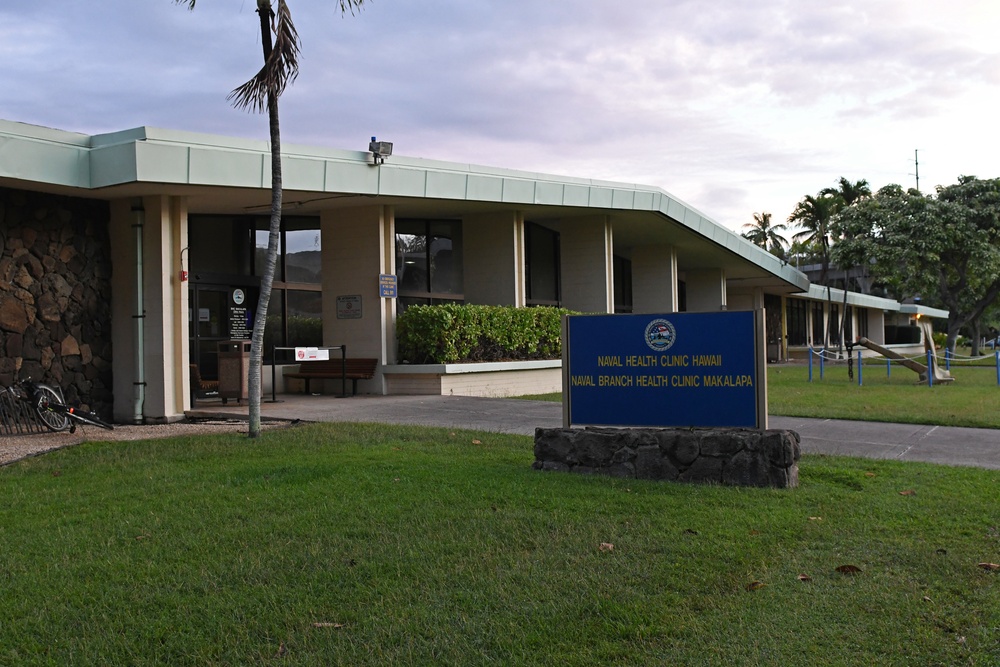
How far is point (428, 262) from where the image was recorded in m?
22.0

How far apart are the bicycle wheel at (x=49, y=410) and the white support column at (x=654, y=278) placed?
21064mm

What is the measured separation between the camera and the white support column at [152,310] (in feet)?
45.7

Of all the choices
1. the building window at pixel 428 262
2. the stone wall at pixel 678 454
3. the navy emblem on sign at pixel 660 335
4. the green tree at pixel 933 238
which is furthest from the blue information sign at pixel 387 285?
the green tree at pixel 933 238

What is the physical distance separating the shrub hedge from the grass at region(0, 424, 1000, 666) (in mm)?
9477

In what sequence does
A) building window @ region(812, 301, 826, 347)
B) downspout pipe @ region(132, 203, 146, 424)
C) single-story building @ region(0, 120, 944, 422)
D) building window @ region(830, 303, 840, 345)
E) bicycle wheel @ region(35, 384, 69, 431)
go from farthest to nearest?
building window @ region(830, 303, 840, 345) < building window @ region(812, 301, 826, 347) < downspout pipe @ region(132, 203, 146, 424) < single-story building @ region(0, 120, 944, 422) < bicycle wheel @ region(35, 384, 69, 431)

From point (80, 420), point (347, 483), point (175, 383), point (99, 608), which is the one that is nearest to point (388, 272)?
point (175, 383)

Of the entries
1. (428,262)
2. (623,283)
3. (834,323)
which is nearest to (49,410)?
(428,262)

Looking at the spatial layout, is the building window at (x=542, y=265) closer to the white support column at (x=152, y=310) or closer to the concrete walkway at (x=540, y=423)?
the concrete walkway at (x=540, y=423)

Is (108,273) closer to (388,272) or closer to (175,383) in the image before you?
(175,383)

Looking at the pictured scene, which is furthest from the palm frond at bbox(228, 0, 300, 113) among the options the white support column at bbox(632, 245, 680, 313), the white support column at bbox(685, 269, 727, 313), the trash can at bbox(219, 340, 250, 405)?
the white support column at bbox(685, 269, 727, 313)

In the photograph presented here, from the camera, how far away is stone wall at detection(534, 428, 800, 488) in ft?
24.9

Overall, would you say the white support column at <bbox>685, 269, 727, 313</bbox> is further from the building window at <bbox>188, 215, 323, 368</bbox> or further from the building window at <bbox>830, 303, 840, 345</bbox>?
the building window at <bbox>188, 215, 323, 368</bbox>

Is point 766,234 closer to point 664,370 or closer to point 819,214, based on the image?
point 819,214

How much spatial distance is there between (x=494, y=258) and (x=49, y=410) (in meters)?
11.8
